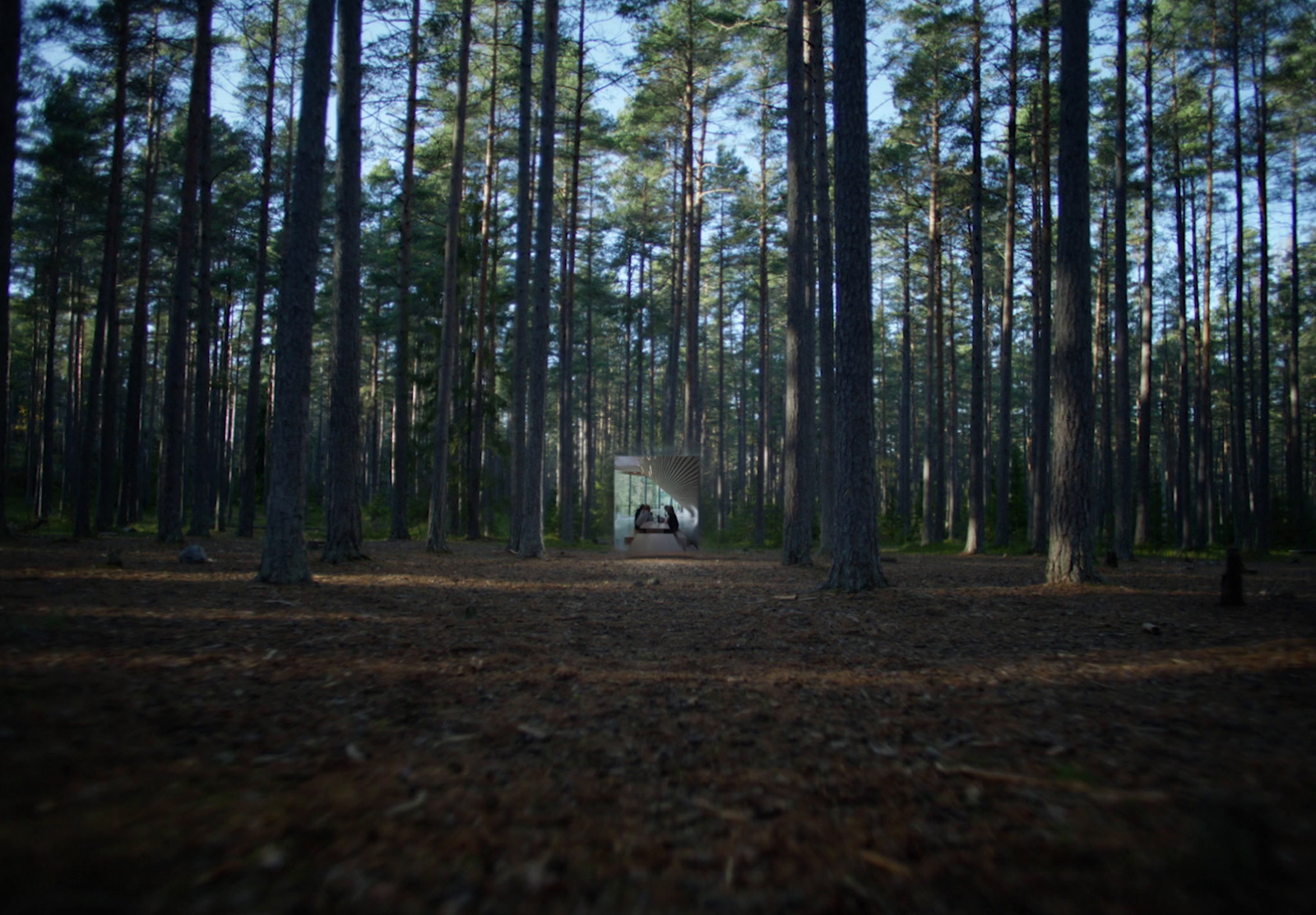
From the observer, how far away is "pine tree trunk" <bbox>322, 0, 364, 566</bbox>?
35.2 feet

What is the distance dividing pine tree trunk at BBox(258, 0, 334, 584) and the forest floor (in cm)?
174

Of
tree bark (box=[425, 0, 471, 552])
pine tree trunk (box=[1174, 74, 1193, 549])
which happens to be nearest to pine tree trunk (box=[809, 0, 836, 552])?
tree bark (box=[425, 0, 471, 552])

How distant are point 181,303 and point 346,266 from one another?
228 inches

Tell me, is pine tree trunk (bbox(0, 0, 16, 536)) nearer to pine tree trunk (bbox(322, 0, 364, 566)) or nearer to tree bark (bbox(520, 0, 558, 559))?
pine tree trunk (bbox(322, 0, 364, 566))

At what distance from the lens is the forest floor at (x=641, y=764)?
74.9 inches

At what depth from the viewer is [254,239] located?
74.7ft

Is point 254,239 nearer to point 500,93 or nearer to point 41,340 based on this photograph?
point 500,93

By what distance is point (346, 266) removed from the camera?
10742mm

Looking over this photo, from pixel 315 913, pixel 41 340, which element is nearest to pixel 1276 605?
pixel 315 913

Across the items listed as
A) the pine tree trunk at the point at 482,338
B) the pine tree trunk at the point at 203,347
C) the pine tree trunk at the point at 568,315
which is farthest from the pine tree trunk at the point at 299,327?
the pine tree trunk at the point at 482,338

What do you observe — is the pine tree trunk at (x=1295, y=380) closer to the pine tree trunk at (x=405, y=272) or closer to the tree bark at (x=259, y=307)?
the pine tree trunk at (x=405, y=272)

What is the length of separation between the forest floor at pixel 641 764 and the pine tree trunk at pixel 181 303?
8253 millimetres

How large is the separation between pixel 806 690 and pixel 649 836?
2277 mm

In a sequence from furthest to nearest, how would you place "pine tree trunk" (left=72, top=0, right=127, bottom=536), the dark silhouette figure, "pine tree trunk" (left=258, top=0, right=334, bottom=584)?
"pine tree trunk" (left=72, top=0, right=127, bottom=536), "pine tree trunk" (left=258, top=0, right=334, bottom=584), the dark silhouette figure
